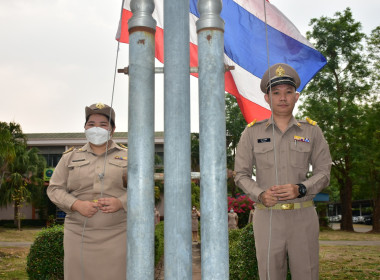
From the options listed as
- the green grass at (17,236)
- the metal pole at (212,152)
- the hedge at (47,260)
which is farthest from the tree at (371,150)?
the metal pole at (212,152)

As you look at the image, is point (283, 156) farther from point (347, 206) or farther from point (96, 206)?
point (347, 206)

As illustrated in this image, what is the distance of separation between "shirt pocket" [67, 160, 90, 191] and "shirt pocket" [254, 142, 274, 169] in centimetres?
129

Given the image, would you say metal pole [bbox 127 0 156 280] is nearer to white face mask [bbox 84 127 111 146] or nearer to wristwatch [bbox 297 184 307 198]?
wristwatch [bbox 297 184 307 198]

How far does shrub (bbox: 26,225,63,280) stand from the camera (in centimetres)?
809

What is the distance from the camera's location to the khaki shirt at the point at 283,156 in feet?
9.89

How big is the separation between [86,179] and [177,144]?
5.33 feet

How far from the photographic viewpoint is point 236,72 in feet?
12.9

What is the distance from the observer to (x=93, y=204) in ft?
9.50

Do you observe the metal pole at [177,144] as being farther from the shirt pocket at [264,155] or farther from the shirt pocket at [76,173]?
the shirt pocket at [76,173]

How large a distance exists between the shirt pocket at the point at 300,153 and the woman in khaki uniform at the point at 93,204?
1237 mm

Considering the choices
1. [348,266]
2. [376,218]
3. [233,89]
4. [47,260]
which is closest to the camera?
[233,89]

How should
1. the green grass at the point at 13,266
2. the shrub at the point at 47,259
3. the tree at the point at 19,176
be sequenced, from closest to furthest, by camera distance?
1. the shrub at the point at 47,259
2. the green grass at the point at 13,266
3. the tree at the point at 19,176

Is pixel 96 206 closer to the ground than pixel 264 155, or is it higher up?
closer to the ground

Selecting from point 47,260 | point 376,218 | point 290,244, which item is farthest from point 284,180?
point 376,218
